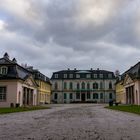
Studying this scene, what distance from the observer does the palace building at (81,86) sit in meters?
105

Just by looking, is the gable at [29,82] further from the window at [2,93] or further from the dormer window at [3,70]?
the window at [2,93]

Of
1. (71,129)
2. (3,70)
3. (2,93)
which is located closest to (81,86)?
(3,70)

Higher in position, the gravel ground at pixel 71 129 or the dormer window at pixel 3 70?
the dormer window at pixel 3 70

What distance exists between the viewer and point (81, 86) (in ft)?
352

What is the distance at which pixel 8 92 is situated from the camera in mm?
49031

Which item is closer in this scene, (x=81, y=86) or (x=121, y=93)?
(x=121, y=93)

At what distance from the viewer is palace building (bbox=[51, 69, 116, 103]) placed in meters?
105

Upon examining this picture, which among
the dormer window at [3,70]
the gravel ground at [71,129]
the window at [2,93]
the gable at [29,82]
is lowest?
the gravel ground at [71,129]

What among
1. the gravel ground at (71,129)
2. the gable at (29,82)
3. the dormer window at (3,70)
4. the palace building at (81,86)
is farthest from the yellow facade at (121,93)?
the gravel ground at (71,129)

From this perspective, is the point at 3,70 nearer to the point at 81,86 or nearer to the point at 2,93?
the point at 2,93

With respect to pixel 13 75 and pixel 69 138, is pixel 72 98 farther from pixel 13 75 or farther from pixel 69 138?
pixel 69 138

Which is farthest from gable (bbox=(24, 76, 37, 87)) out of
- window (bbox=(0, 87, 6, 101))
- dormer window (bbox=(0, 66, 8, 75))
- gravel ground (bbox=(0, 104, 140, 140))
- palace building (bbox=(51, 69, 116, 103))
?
palace building (bbox=(51, 69, 116, 103))

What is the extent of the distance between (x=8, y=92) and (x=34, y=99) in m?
16.2

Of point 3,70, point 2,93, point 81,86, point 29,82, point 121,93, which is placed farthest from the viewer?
point 81,86
